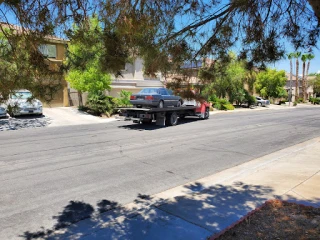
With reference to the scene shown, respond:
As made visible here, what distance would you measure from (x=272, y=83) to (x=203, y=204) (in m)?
44.3

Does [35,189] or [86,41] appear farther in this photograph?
[35,189]

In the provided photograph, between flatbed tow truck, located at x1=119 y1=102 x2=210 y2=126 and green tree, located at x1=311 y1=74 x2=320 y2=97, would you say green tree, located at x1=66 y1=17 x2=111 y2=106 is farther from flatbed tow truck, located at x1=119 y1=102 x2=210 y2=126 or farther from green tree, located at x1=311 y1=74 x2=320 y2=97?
green tree, located at x1=311 y1=74 x2=320 y2=97

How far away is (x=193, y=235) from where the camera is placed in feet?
12.7

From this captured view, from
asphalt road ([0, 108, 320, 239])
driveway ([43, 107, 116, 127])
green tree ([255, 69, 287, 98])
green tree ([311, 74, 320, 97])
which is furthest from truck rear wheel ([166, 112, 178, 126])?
green tree ([311, 74, 320, 97])

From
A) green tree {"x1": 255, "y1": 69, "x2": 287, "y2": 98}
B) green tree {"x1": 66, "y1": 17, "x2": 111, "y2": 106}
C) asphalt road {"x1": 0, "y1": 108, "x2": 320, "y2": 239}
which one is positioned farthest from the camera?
green tree {"x1": 255, "y1": 69, "x2": 287, "y2": 98}

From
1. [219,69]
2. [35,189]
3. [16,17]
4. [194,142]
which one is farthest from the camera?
[194,142]

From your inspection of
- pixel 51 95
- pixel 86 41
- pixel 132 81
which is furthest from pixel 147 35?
pixel 132 81

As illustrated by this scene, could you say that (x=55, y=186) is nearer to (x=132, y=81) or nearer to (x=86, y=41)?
(x=86, y=41)

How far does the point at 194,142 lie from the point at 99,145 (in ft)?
12.2

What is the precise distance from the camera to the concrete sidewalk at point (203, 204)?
402cm

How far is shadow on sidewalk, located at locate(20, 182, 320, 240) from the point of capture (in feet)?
13.0

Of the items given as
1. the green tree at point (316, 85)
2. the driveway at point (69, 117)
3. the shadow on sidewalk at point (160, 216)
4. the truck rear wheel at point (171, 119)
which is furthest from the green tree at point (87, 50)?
the green tree at point (316, 85)

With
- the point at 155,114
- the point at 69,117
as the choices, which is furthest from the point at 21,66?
the point at 69,117

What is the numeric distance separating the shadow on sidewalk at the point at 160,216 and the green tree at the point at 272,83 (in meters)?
42.0
